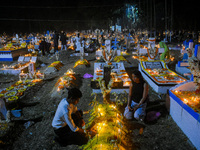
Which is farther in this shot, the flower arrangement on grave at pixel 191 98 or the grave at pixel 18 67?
the grave at pixel 18 67

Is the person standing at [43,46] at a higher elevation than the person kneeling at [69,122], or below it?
higher

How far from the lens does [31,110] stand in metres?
6.44

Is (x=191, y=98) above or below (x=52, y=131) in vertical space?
above

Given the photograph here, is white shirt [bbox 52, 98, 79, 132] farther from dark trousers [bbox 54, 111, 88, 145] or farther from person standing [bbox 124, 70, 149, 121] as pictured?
person standing [bbox 124, 70, 149, 121]

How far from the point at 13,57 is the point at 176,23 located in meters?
30.3

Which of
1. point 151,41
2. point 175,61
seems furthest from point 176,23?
point 175,61

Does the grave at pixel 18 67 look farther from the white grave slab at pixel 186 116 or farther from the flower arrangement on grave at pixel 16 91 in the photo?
the white grave slab at pixel 186 116

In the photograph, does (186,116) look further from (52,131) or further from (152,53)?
(152,53)

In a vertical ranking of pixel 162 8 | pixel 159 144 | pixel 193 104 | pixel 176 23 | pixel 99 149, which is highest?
pixel 162 8

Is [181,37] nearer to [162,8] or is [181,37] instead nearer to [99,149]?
[162,8]

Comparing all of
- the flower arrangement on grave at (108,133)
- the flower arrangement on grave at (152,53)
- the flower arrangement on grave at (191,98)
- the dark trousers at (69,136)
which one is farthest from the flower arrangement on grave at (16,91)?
the flower arrangement on grave at (152,53)

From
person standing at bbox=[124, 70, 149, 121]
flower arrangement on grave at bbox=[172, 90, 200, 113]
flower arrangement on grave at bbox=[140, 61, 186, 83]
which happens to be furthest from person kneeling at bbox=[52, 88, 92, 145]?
flower arrangement on grave at bbox=[140, 61, 186, 83]

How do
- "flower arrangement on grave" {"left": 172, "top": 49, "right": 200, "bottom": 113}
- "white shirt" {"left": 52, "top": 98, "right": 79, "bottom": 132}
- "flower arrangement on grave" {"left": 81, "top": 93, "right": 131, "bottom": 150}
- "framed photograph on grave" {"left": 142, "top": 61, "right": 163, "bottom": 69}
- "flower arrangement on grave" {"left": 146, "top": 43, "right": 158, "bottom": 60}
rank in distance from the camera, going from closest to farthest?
"white shirt" {"left": 52, "top": 98, "right": 79, "bottom": 132}
"flower arrangement on grave" {"left": 81, "top": 93, "right": 131, "bottom": 150}
"flower arrangement on grave" {"left": 172, "top": 49, "right": 200, "bottom": 113}
"framed photograph on grave" {"left": 142, "top": 61, "right": 163, "bottom": 69}
"flower arrangement on grave" {"left": 146, "top": 43, "right": 158, "bottom": 60}

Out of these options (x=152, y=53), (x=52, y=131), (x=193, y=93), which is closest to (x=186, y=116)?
(x=193, y=93)
